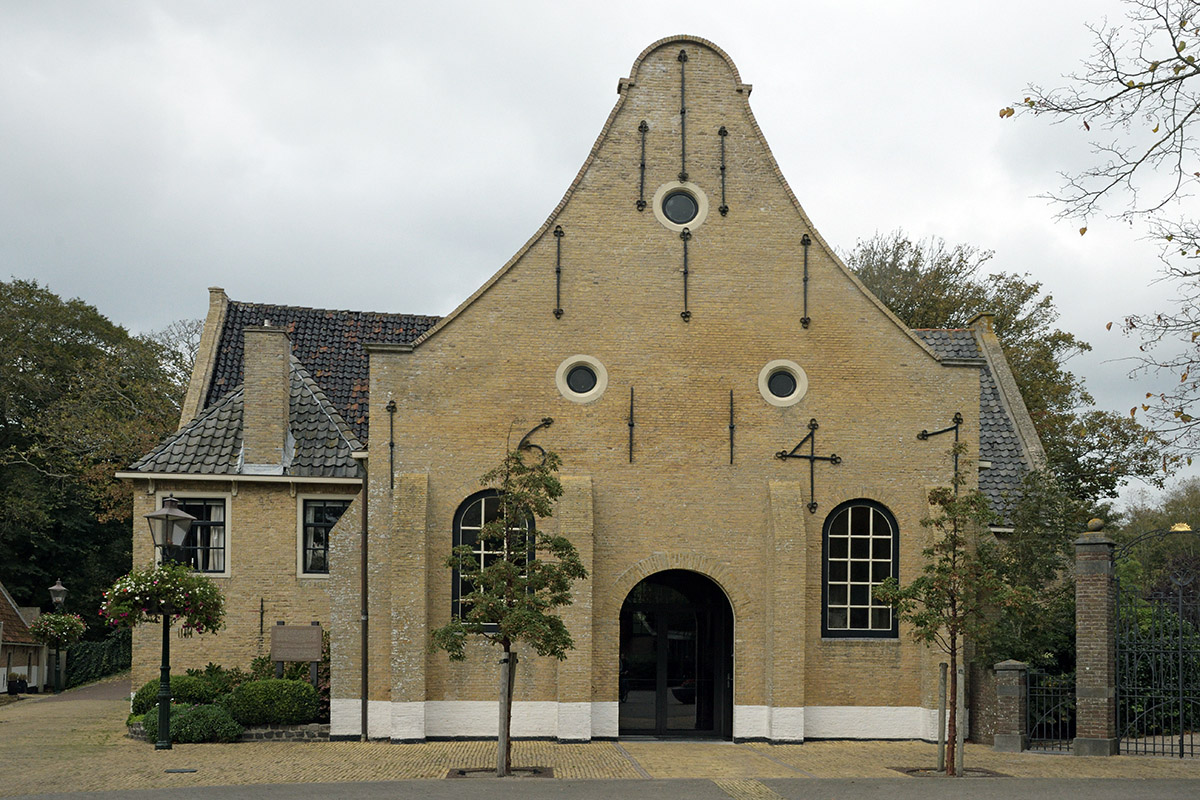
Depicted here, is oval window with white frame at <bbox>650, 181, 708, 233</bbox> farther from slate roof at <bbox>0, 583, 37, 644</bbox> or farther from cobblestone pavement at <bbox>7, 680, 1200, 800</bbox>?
slate roof at <bbox>0, 583, 37, 644</bbox>

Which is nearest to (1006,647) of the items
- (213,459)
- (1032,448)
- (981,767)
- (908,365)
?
(981,767)

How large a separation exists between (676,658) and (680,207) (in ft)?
26.5

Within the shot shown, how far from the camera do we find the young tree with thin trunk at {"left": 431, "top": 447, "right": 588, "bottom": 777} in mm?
15469

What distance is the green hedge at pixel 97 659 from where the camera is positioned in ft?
124

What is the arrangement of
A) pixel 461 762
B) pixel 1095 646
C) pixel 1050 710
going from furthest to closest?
pixel 1050 710 < pixel 1095 646 < pixel 461 762

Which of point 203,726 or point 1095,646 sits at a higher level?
point 1095,646

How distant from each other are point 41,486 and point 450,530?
27.6m

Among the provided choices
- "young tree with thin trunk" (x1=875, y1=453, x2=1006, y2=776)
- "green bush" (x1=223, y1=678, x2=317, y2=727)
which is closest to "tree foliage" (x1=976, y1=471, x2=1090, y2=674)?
"young tree with thin trunk" (x1=875, y1=453, x2=1006, y2=776)

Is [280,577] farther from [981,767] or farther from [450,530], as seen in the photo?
[981,767]

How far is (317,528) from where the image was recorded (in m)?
23.7

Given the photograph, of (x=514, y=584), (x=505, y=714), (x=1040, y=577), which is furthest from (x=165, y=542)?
(x=1040, y=577)

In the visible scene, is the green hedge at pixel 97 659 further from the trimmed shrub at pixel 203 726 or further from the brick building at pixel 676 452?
the brick building at pixel 676 452

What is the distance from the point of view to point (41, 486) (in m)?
40.7

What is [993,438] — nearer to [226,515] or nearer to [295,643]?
[295,643]
